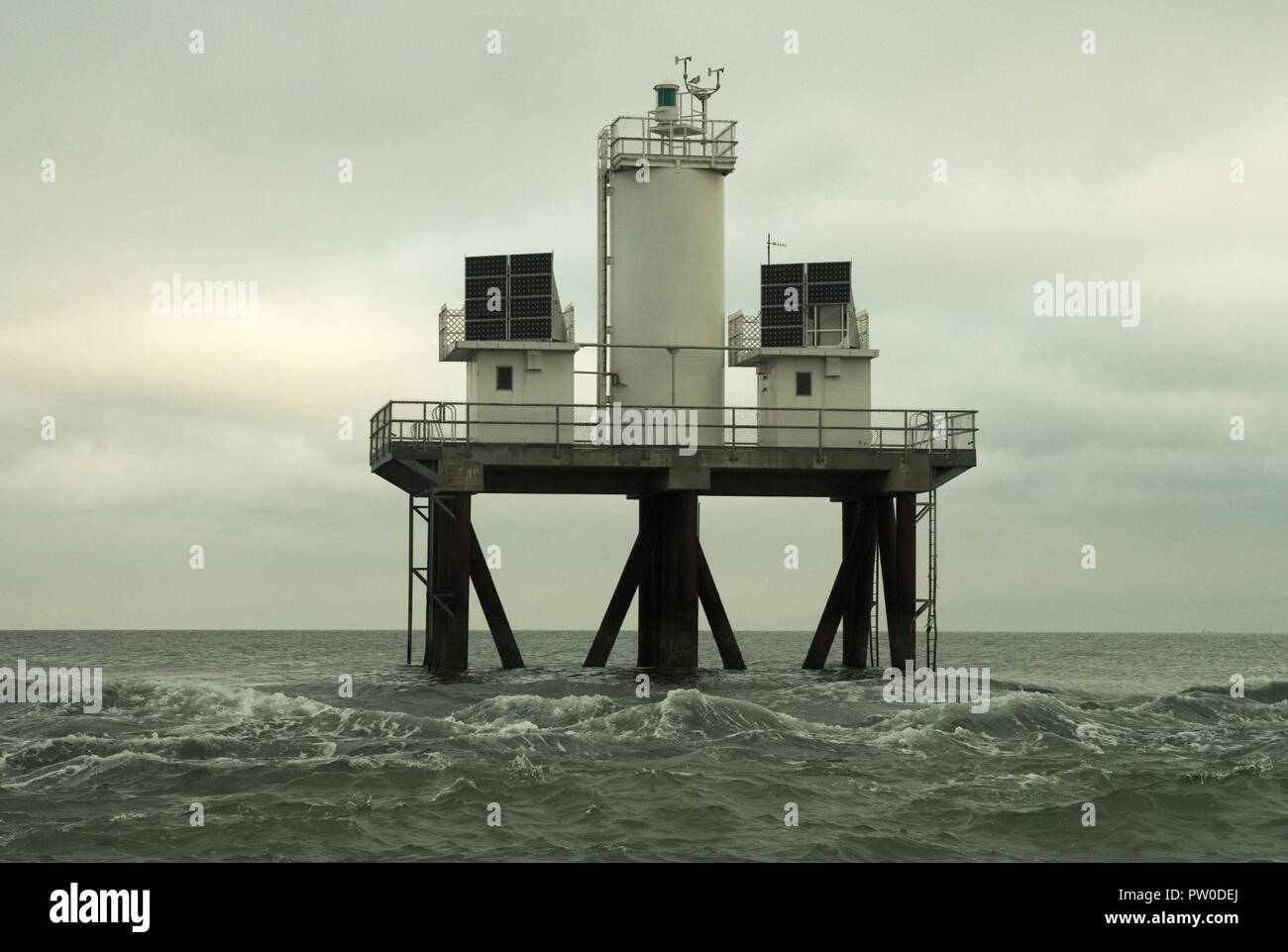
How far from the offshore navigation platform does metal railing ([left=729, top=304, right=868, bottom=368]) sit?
72 mm

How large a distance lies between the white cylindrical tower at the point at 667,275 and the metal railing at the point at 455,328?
6.06 feet

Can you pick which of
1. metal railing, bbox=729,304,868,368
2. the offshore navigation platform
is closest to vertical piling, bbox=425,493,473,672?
the offshore navigation platform

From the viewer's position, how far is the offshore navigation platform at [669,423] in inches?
1704

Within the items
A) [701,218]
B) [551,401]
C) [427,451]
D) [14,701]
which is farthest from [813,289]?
[14,701]

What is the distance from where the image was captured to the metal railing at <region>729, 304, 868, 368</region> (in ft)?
155

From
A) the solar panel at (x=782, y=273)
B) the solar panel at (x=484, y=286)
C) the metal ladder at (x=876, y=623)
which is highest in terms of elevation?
the solar panel at (x=782, y=273)

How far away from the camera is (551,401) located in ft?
148

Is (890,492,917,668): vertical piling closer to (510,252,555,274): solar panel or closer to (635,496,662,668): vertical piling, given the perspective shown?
(635,496,662,668): vertical piling

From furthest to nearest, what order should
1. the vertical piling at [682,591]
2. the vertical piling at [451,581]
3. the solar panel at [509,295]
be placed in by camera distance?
the solar panel at [509,295] → the vertical piling at [682,591] → the vertical piling at [451,581]

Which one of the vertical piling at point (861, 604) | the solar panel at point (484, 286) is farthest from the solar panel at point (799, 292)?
the solar panel at point (484, 286)

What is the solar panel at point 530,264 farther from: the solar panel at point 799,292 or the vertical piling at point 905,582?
the vertical piling at point 905,582

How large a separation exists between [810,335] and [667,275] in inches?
192
